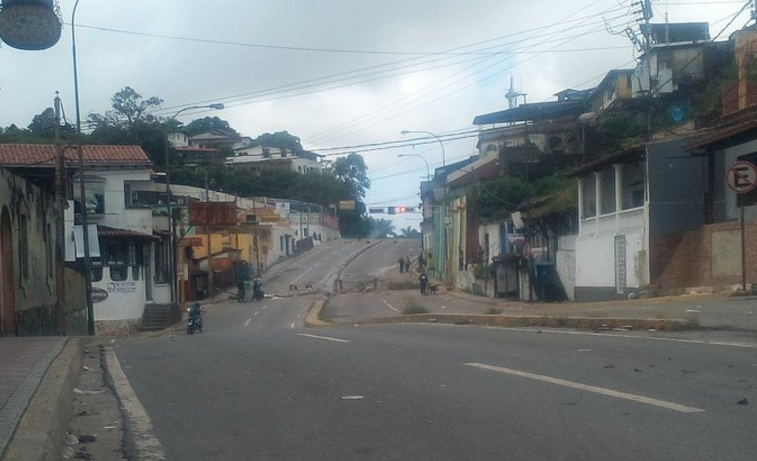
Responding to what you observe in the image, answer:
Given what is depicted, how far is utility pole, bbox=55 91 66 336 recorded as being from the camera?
31.3m

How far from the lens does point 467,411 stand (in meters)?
8.80

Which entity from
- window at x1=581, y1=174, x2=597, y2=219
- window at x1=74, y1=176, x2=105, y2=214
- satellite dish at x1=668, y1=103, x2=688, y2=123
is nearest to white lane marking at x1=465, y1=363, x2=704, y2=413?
window at x1=581, y1=174, x2=597, y2=219

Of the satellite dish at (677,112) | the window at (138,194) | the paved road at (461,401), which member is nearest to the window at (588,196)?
the satellite dish at (677,112)

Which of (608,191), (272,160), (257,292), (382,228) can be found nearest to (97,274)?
(257,292)

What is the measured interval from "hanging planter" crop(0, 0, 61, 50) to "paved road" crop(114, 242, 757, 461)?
6.36 metres

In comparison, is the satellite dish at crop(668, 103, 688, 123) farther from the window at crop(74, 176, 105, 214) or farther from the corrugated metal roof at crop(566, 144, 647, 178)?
the window at crop(74, 176, 105, 214)

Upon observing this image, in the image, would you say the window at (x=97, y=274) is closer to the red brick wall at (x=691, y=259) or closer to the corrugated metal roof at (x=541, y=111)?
the red brick wall at (x=691, y=259)

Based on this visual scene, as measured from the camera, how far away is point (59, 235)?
3494cm

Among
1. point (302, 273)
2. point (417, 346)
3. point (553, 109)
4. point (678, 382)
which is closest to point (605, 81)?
point (553, 109)

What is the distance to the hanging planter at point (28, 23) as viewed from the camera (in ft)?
56.4

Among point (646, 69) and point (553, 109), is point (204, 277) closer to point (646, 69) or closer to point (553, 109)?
point (553, 109)

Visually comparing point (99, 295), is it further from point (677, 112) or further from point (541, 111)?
point (541, 111)

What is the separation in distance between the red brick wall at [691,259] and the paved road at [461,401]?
13.4m

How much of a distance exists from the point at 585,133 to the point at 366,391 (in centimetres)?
4882
